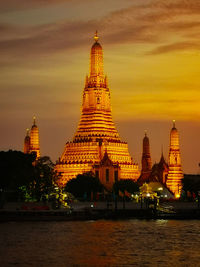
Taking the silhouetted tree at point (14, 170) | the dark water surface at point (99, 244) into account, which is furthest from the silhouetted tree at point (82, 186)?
the dark water surface at point (99, 244)

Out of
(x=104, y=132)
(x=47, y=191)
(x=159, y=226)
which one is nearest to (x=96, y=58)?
(x=104, y=132)

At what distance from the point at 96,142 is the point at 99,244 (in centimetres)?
9073

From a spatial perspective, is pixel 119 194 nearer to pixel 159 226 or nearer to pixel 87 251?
pixel 159 226

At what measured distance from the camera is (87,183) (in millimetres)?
162875

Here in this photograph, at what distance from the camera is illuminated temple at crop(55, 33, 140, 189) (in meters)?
173

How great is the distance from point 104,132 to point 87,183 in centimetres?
1585

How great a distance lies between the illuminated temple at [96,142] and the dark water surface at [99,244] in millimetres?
62628

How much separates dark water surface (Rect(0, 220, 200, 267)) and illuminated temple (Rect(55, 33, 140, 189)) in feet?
205

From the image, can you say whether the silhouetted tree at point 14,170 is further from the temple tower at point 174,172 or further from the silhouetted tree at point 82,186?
the temple tower at point 174,172

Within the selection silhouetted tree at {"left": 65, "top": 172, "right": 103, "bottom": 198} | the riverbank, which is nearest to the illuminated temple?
silhouetted tree at {"left": 65, "top": 172, "right": 103, "bottom": 198}

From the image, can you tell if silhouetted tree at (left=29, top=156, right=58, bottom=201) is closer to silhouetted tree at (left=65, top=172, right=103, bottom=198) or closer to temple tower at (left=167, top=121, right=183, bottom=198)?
silhouetted tree at (left=65, top=172, right=103, bottom=198)

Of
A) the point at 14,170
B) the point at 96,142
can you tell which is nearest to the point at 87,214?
the point at 14,170

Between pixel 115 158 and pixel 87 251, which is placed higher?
pixel 115 158

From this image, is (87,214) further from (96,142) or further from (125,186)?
(96,142)
